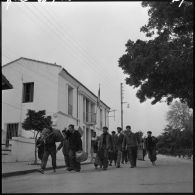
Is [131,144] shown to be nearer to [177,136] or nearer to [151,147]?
[151,147]

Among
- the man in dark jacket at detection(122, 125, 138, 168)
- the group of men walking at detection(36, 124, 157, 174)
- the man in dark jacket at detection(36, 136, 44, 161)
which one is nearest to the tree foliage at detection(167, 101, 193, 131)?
Result: the group of men walking at detection(36, 124, 157, 174)

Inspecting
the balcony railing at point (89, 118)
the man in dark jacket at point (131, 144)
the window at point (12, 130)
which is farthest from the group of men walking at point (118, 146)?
the balcony railing at point (89, 118)

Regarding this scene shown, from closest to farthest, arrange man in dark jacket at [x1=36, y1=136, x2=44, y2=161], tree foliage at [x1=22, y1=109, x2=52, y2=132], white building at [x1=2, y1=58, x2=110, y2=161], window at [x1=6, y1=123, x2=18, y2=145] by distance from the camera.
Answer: man in dark jacket at [x1=36, y1=136, x2=44, y2=161]
tree foliage at [x1=22, y1=109, x2=52, y2=132]
white building at [x1=2, y1=58, x2=110, y2=161]
window at [x1=6, y1=123, x2=18, y2=145]

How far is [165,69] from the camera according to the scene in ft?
66.1

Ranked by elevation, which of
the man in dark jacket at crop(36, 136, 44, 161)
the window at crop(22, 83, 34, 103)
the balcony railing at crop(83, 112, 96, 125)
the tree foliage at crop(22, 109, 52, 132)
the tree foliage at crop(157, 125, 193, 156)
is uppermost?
the window at crop(22, 83, 34, 103)

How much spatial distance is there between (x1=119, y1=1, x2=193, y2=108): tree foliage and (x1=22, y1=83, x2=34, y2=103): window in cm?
1007

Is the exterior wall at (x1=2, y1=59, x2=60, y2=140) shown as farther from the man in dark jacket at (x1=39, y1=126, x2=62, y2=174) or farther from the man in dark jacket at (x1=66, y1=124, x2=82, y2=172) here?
the man in dark jacket at (x1=39, y1=126, x2=62, y2=174)

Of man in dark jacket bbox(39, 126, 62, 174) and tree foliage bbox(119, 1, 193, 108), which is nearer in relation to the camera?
man in dark jacket bbox(39, 126, 62, 174)

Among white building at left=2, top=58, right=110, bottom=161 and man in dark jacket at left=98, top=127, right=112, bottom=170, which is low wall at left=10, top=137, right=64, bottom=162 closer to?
white building at left=2, top=58, right=110, bottom=161

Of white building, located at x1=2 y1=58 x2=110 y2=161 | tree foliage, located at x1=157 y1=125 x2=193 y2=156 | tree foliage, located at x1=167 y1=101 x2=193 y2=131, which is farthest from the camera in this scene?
tree foliage, located at x1=167 y1=101 x2=193 y2=131

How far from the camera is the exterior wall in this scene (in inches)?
1151

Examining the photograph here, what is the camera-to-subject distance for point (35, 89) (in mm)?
29859

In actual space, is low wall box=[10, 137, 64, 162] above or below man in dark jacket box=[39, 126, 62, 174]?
below

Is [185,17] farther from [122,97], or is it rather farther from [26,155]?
[122,97]
